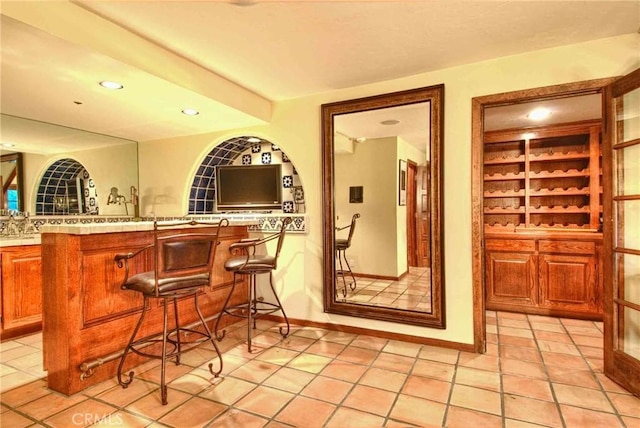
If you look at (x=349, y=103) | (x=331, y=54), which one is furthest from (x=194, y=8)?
(x=349, y=103)

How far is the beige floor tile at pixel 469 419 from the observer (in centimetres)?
167

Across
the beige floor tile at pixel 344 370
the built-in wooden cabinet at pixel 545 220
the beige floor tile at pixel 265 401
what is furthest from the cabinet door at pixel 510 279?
the beige floor tile at pixel 265 401

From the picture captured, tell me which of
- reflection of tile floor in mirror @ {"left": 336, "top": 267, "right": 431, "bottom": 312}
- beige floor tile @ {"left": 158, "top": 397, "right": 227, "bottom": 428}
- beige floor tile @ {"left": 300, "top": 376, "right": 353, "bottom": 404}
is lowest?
beige floor tile @ {"left": 300, "top": 376, "right": 353, "bottom": 404}

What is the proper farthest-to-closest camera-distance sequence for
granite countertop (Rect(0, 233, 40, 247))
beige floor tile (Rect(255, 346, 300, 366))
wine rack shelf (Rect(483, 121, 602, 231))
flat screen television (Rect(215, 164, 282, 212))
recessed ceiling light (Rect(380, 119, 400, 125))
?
1. flat screen television (Rect(215, 164, 282, 212))
2. wine rack shelf (Rect(483, 121, 602, 231))
3. recessed ceiling light (Rect(380, 119, 400, 125))
4. granite countertop (Rect(0, 233, 40, 247))
5. beige floor tile (Rect(255, 346, 300, 366))

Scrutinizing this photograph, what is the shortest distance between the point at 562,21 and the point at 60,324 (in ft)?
11.7

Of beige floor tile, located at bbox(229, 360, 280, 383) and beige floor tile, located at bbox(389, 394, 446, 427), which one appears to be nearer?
beige floor tile, located at bbox(389, 394, 446, 427)

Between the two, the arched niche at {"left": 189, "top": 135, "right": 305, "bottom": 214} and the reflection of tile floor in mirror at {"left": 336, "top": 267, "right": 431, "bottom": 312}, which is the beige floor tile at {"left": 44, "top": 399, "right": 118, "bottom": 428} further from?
the arched niche at {"left": 189, "top": 135, "right": 305, "bottom": 214}

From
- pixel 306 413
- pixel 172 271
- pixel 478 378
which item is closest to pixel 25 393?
pixel 172 271

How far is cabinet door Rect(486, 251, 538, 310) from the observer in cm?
344

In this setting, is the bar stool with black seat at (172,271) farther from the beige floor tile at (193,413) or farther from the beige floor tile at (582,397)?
the beige floor tile at (582,397)

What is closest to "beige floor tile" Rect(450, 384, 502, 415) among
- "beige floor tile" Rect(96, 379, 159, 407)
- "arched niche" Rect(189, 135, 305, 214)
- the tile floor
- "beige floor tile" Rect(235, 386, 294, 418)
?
the tile floor

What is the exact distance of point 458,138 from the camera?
255 centimetres

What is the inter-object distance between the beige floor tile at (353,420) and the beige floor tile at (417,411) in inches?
4.0

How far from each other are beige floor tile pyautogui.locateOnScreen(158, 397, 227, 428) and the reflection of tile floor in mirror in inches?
58.6
